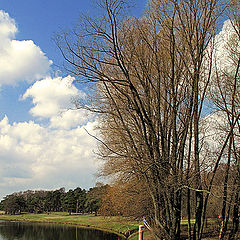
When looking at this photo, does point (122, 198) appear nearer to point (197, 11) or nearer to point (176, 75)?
point (176, 75)

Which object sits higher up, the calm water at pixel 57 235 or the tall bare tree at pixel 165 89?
the tall bare tree at pixel 165 89

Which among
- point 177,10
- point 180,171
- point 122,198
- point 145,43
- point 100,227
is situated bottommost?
point 100,227

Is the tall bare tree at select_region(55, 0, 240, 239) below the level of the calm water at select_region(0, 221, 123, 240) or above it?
above

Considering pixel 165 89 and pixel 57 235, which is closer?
pixel 165 89

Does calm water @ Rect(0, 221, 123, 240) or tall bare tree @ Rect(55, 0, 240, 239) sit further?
calm water @ Rect(0, 221, 123, 240)

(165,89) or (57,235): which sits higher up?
(165,89)

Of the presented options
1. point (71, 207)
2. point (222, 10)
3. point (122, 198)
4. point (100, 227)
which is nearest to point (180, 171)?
point (222, 10)

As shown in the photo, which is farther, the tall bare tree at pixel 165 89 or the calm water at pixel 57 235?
the calm water at pixel 57 235

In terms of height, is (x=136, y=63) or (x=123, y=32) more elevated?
(x=123, y=32)

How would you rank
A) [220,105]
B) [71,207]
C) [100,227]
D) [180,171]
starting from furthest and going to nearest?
1. [71,207]
2. [100,227]
3. [220,105]
4. [180,171]

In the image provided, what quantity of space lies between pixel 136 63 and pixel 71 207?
6665 cm

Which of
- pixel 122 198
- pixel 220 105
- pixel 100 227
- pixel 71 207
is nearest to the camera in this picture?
pixel 220 105

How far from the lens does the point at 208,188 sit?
6.59 meters

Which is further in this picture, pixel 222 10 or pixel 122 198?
pixel 122 198
